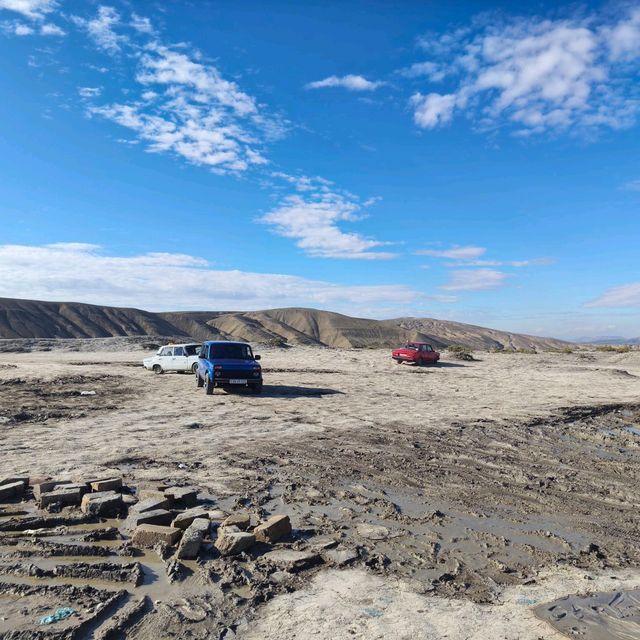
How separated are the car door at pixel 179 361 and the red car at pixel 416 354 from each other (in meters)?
13.9

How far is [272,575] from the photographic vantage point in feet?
14.6

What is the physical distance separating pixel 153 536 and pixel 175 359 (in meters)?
18.1

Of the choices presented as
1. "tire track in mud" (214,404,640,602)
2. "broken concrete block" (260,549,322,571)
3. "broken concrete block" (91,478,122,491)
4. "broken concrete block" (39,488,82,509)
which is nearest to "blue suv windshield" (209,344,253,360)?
"tire track in mud" (214,404,640,602)

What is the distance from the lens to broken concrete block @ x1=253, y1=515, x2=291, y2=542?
5.04 m

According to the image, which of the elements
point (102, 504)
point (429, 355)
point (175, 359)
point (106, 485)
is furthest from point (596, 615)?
point (429, 355)

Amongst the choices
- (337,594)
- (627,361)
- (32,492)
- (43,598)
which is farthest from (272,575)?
(627,361)

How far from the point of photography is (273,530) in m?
5.07

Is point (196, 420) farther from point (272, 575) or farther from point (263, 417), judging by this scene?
point (272, 575)

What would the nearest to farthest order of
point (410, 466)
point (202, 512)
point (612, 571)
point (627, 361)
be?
1. point (612, 571)
2. point (202, 512)
3. point (410, 466)
4. point (627, 361)

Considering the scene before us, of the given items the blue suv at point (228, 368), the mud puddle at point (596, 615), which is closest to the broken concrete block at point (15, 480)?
the mud puddle at point (596, 615)

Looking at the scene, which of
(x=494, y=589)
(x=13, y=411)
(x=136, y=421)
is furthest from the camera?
(x=13, y=411)

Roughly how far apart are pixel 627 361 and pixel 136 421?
117ft

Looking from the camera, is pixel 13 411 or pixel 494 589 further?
pixel 13 411

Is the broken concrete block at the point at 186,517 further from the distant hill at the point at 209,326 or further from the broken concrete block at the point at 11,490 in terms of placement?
the distant hill at the point at 209,326
